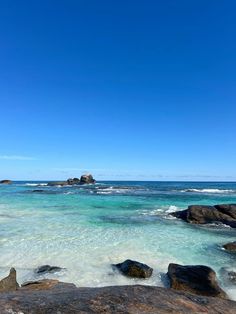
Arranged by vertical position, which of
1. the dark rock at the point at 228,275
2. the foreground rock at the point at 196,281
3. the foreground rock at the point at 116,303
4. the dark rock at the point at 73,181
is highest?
the dark rock at the point at 73,181

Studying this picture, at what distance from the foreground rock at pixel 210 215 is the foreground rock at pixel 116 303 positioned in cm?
2147

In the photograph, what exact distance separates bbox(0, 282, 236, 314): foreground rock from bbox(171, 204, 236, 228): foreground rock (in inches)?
845

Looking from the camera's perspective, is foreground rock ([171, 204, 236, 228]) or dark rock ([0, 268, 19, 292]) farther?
foreground rock ([171, 204, 236, 228])

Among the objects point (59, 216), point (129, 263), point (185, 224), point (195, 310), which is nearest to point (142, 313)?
point (195, 310)

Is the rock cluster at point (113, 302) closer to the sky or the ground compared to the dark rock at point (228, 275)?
closer to the sky

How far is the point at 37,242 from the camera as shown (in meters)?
17.2

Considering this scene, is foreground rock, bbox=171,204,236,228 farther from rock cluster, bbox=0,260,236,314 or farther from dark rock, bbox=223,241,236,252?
rock cluster, bbox=0,260,236,314

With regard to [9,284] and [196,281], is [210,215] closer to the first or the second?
[196,281]

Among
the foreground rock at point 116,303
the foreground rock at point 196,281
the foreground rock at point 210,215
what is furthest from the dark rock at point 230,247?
the foreground rock at point 116,303

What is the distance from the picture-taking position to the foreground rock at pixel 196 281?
1038cm

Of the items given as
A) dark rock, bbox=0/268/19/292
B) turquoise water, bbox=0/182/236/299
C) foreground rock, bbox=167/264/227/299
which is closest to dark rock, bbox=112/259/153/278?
turquoise water, bbox=0/182/236/299

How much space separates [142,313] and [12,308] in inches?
75.8

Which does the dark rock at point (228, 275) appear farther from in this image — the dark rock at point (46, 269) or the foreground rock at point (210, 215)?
the foreground rock at point (210, 215)

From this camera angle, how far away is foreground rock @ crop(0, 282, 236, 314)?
4398 mm
